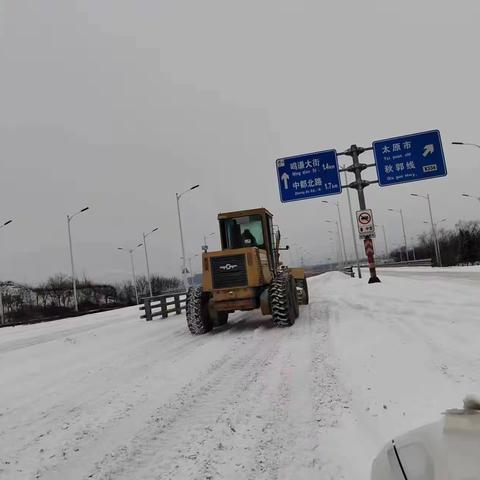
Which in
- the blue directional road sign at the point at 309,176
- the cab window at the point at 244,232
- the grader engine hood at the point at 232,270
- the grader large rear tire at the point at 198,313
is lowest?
the grader large rear tire at the point at 198,313

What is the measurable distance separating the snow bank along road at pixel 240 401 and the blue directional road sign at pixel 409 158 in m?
14.2

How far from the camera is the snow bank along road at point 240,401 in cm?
A: 405

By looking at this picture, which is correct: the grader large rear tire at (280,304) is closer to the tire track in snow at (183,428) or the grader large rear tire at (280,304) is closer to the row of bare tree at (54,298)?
the tire track in snow at (183,428)

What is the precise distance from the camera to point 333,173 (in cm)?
2453

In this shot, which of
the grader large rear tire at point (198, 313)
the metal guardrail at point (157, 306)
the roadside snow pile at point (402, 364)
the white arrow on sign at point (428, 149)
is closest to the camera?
the roadside snow pile at point (402, 364)

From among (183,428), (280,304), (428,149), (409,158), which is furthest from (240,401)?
(428,149)

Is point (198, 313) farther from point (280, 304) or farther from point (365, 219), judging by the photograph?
point (365, 219)

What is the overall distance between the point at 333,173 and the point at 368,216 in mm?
2948

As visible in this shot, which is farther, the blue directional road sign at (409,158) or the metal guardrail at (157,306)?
the blue directional road sign at (409,158)

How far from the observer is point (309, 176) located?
2473cm

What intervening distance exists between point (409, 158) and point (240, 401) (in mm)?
20799

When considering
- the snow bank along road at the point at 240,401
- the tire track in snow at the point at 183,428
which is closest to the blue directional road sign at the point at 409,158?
Result: the snow bank along road at the point at 240,401

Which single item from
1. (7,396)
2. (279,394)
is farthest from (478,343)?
(7,396)

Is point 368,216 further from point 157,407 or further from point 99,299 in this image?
point 99,299
